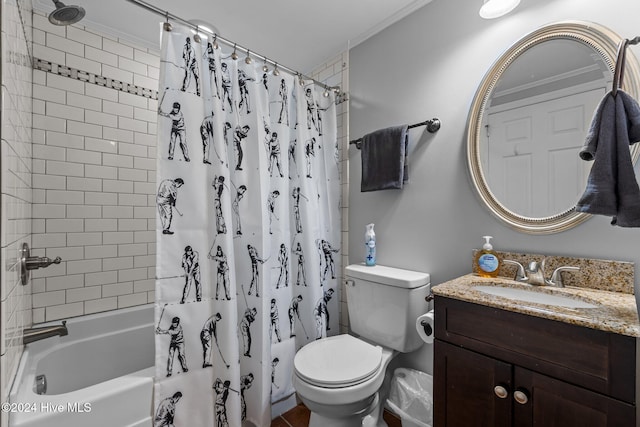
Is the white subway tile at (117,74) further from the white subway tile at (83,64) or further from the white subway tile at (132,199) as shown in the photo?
the white subway tile at (132,199)

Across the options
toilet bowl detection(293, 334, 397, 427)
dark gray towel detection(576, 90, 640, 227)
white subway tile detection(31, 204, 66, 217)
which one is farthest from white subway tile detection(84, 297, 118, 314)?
dark gray towel detection(576, 90, 640, 227)

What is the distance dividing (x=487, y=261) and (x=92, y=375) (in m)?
2.30

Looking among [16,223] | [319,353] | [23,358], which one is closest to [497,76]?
[319,353]

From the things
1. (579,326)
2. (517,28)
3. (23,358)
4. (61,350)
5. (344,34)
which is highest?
(344,34)

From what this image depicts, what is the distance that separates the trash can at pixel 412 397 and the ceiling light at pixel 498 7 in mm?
1780

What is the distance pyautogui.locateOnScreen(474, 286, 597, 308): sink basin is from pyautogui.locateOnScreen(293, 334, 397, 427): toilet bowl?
0.65 metres

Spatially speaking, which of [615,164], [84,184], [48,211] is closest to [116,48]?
[84,184]

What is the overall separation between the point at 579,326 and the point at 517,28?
4.25 ft

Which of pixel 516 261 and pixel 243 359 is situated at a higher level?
pixel 516 261

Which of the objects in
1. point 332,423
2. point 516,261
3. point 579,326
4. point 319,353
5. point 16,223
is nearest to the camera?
point 579,326

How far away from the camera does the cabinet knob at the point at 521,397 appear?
896mm

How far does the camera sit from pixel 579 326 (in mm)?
815

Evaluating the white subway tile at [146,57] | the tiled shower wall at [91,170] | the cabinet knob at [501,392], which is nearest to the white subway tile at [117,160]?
the tiled shower wall at [91,170]

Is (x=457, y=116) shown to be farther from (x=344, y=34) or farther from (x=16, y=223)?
Result: (x=16, y=223)
